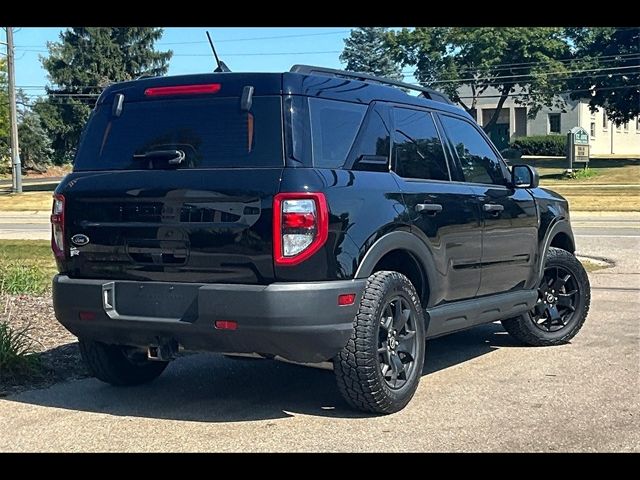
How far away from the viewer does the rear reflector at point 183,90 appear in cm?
529

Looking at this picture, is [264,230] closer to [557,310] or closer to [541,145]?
[557,310]

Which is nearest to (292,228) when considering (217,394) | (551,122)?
(217,394)

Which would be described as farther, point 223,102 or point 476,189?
point 476,189

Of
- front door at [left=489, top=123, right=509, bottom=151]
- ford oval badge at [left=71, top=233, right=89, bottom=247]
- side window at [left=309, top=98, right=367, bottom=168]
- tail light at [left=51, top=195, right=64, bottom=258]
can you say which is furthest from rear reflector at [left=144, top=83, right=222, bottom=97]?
front door at [left=489, top=123, right=509, bottom=151]

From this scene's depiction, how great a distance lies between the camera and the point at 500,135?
71750mm

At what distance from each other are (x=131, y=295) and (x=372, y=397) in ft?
5.12

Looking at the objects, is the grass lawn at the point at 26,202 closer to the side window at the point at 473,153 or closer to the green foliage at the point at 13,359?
the green foliage at the point at 13,359

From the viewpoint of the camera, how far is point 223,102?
206 inches

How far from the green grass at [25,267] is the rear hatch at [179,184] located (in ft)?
15.5

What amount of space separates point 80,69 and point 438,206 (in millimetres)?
54180

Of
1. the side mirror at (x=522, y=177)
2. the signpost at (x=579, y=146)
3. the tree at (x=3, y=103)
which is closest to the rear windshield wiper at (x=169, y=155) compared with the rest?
the side mirror at (x=522, y=177)

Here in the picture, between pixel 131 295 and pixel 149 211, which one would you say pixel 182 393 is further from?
pixel 149 211

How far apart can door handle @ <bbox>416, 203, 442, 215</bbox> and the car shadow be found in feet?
4.04
